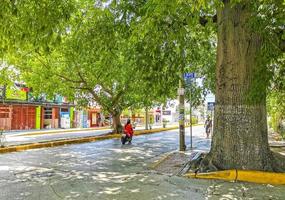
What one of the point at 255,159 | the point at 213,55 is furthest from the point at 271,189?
the point at 213,55

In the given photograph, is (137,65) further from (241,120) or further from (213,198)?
(213,198)

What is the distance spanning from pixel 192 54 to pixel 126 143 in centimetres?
880

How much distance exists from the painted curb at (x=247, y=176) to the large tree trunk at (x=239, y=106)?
1.77 feet

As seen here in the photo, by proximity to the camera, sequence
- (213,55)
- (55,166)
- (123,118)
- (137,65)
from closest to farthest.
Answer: (55,166) < (137,65) < (213,55) < (123,118)

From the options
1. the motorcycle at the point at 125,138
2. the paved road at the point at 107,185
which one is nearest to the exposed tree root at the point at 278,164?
the paved road at the point at 107,185

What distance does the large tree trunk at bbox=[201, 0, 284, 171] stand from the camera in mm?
10180

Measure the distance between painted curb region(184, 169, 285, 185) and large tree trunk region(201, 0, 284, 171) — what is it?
0.54 metres

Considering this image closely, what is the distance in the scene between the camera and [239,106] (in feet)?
34.0

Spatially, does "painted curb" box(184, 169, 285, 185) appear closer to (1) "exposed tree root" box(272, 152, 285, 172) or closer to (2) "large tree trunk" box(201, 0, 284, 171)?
(2) "large tree trunk" box(201, 0, 284, 171)

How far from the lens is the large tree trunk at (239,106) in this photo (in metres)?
10.2

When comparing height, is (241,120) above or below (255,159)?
above

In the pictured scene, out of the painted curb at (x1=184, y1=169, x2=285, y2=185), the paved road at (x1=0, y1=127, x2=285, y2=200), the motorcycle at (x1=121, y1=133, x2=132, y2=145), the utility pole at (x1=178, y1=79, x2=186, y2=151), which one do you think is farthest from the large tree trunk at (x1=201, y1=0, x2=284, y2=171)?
the motorcycle at (x1=121, y1=133, x2=132, y2=145)

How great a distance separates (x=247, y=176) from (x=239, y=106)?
200cm

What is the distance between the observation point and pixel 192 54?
589 inches
